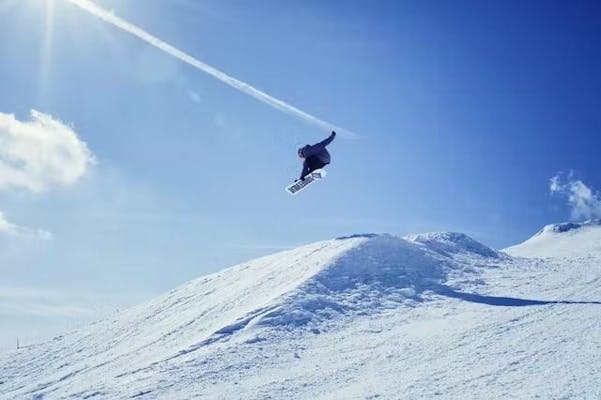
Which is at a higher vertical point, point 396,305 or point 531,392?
point 396,305

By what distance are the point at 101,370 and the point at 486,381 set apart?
17538 mm

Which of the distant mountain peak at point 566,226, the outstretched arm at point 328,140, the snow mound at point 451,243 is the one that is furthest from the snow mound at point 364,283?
the distant mountain peak at point 566,226

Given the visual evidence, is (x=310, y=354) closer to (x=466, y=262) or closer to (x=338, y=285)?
(x=338, y=285)

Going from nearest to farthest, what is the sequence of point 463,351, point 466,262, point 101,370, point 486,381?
point 486,381, point 463,351, point 101,370, point 466,262

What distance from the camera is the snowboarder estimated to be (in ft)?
97.3

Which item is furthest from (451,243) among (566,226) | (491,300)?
(566,226)

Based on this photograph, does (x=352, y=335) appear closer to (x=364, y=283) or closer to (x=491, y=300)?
(x=491, y=300)

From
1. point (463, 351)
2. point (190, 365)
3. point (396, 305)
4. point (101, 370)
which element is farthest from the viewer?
point (396, 305)

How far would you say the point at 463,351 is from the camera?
23328 mm

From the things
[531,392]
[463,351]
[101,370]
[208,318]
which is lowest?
[531,392]

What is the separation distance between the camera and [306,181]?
101 ft

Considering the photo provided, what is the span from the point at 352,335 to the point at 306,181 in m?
7.65

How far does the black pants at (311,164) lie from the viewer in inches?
1179

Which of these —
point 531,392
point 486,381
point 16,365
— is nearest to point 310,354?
point 486,381
